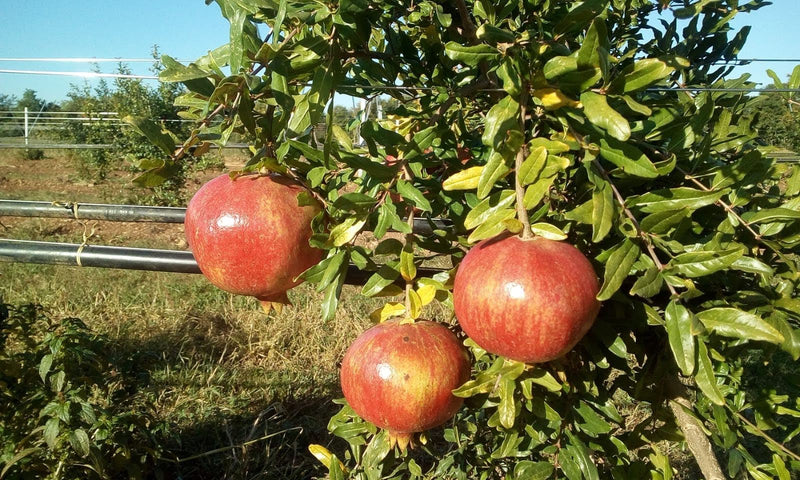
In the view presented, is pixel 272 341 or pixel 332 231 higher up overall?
pixel 332 231

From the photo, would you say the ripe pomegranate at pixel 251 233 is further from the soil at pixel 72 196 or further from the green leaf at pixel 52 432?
the soil at pixel 72 196

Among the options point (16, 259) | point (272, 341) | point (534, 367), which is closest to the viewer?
point (534, 367)

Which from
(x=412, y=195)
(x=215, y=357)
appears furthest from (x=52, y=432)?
(x=215, y=357)

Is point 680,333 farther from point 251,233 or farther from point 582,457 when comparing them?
point 251,233

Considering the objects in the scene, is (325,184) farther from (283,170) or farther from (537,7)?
(537,7)

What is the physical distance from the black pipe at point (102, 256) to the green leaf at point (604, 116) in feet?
3.08

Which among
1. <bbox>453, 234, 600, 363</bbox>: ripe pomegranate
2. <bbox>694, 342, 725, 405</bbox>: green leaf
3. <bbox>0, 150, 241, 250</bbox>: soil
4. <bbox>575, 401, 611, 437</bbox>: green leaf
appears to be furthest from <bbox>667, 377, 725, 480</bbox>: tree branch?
<bbox>0, 150, 241, 250</bbox>: soil

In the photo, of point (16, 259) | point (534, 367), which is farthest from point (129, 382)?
point (534, 367)

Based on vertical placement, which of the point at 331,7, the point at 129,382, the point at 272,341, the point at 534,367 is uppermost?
the point at 331,7

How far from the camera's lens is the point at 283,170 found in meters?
0.76

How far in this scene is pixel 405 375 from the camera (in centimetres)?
70

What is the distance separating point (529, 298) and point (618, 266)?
12cm

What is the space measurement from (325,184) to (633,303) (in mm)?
465

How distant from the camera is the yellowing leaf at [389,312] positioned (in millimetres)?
812
